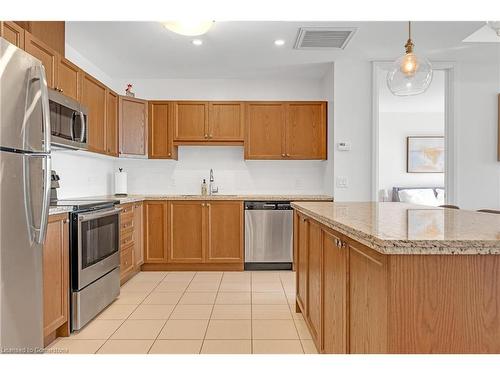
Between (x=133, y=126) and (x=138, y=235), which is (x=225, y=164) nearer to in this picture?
(x=133, y=126)

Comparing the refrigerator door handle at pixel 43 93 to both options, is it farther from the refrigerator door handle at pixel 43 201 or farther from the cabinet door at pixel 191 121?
the cabinet door at pixel 191 121

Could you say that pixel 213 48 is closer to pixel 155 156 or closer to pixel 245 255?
pixel 155 156

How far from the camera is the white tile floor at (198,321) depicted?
237 centimetres

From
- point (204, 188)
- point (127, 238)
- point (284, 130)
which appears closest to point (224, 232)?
point (204, 188)

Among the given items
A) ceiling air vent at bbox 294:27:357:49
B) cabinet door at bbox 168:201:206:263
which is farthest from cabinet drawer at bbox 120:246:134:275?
ceiling air vent at bbox 294:27:357:49

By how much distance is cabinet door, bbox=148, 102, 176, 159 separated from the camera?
15.3 ft

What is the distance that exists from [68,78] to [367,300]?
2.95 m

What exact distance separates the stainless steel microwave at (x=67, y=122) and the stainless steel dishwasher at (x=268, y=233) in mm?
2068

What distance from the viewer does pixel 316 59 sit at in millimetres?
4203

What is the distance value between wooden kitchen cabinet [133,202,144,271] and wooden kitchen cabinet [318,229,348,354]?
2.78 m

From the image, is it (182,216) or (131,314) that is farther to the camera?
(182,216)
